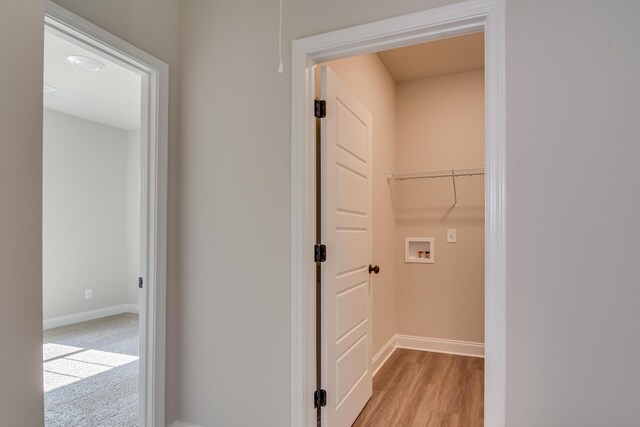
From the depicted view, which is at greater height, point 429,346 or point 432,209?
point 432,209

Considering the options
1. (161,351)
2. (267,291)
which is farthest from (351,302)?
(161,351)

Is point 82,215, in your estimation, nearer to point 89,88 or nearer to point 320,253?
point 89,88

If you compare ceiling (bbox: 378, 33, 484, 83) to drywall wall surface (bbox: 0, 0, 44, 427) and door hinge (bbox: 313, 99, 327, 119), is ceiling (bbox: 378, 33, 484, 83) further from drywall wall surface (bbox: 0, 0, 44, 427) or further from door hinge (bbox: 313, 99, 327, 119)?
drywall wall surface (bbox: 0, 0, 44, 427)

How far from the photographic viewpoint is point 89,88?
410 centimetres

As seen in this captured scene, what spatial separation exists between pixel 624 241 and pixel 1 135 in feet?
6.58

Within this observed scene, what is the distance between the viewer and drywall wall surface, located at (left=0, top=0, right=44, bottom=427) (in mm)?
923

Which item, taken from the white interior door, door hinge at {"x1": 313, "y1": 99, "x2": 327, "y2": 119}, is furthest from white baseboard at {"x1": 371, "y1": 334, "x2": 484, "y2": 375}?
door hinge at {"x1": 313, "y1": 99, "x2": 327, "y2": 119}

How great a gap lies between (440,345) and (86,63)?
4.36m

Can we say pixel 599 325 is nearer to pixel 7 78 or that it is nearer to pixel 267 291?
pixel 267 291

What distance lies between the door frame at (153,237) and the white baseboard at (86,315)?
11.8ft

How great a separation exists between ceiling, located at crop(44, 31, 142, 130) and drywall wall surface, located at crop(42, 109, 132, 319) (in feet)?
0.98

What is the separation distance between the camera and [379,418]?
8.13ft

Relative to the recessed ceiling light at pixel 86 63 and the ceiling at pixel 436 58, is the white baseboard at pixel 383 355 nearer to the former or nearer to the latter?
the ceiling at pixel 436 58

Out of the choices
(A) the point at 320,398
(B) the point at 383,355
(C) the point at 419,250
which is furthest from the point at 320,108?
(B) the point at 383,355
